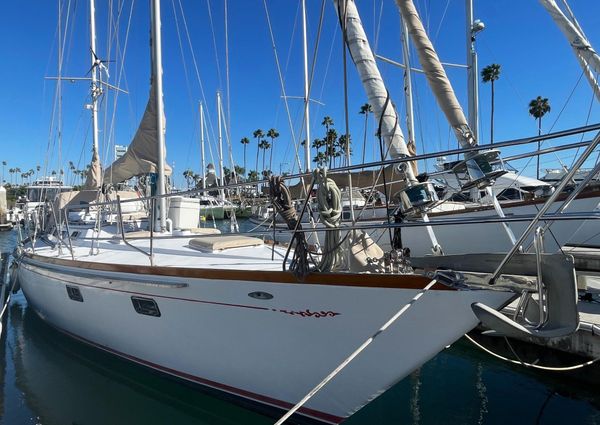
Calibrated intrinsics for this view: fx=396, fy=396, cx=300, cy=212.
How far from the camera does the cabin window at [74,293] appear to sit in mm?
5732

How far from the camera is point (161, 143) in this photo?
736 centimetres

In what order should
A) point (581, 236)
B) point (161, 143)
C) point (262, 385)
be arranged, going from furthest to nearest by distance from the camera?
1. point (581, 236)
2. point (161, 143)
3. point (262, 385)

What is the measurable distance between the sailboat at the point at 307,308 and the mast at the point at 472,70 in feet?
29.3

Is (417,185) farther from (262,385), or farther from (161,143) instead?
(161,143)

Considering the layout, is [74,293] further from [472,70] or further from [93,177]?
[472,70]

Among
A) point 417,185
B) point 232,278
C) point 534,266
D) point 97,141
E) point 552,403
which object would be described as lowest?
→ point 552,403

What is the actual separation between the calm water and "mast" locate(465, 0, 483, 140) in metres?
8.15

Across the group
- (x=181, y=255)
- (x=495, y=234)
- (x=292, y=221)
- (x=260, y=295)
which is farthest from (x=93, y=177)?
(x=495, y=234)

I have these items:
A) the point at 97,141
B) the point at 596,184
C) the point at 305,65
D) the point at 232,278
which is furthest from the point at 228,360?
the point at 305,65

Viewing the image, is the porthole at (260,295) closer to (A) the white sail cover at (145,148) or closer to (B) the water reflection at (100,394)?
(B) the water reflection at (100,394)

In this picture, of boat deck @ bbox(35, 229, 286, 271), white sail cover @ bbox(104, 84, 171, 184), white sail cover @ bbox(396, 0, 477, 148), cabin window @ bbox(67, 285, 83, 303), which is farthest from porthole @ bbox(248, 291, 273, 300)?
white sail cover @ bbox(104, 84, 171, 184)

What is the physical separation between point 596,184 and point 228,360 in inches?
339

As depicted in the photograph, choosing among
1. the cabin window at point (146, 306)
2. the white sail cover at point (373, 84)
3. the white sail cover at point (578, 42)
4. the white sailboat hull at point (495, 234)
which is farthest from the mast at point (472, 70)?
the cabin window at point (146, 306)

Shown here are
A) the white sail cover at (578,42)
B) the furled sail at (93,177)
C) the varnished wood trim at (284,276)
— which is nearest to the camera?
the varnished wood trim at (284,276)
